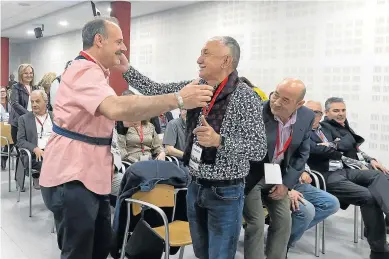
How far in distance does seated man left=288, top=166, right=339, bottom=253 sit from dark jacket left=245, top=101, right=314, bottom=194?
298 mm

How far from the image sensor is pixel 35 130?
4367 mm

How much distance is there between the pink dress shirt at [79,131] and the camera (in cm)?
160

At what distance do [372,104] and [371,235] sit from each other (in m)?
2.02

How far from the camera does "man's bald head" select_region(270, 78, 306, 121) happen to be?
2.56m

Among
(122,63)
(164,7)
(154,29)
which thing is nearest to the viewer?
(122,63)

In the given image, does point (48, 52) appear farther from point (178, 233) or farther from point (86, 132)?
point (86, 132)

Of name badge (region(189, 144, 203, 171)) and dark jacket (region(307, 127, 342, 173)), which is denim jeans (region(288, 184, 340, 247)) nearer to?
dark jacket (region(307, 127, 342, 173))

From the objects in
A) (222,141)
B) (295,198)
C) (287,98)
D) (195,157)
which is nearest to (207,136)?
(222,141)

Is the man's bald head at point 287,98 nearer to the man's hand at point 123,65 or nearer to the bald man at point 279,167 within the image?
the bald man at point 279,167

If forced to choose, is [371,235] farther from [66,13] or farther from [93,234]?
[66,13]

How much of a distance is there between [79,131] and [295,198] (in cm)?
178

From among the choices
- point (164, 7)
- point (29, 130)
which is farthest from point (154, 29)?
point (29, 130)

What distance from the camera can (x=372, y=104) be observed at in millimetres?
4844

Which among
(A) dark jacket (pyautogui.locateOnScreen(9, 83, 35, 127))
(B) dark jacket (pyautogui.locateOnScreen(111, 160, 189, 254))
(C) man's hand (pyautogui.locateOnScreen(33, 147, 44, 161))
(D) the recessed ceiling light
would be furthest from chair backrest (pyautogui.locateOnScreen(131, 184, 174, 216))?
(D) the recessed ceiling light
